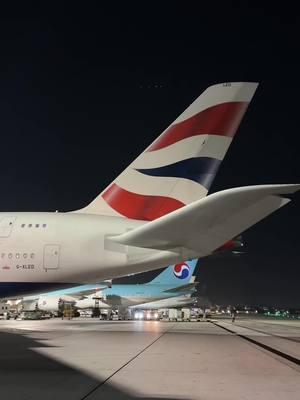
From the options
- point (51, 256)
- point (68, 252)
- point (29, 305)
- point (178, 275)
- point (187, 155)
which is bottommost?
point (29, 305)

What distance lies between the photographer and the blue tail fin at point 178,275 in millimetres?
60669

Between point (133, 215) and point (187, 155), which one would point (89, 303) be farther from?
point (187, 155)

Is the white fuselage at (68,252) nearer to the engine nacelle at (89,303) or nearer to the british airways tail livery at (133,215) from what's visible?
the british airways tail livery at (133,215)

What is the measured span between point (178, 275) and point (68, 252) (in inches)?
1784

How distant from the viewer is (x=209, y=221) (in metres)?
13.0

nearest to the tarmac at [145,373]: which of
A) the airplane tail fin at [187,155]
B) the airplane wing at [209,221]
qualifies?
the airplane wing at [209,221]

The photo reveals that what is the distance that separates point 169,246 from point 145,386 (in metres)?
6.09

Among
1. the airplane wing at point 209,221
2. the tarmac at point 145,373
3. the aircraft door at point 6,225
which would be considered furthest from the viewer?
the aircraft door at point 6,225

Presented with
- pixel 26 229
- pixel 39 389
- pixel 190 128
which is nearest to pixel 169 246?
pixel 190 128

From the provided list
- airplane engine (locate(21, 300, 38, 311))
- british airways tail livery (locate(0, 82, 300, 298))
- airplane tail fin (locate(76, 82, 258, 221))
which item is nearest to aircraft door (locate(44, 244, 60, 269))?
british airways tail livery (locate(0, 82, 300, 298))

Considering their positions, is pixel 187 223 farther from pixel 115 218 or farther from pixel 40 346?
pixel 40 346

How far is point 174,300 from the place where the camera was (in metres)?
70.6

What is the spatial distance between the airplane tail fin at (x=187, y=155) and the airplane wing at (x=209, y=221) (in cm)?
216

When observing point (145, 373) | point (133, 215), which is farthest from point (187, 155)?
point (145, 373)
